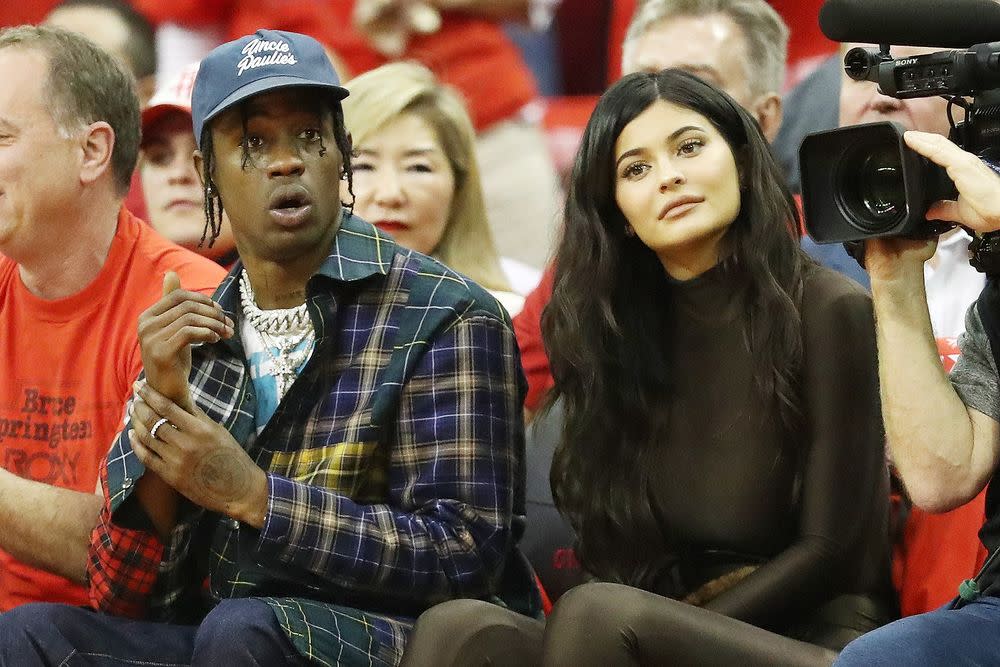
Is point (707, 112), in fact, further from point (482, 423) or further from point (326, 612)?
point (326, 612)

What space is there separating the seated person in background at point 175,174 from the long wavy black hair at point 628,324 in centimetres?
110

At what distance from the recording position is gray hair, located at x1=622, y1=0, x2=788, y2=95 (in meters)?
3.22

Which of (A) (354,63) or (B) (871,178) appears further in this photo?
(A) (354,63)

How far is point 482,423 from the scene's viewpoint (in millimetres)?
2232

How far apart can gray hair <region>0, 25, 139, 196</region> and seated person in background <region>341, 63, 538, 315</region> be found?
0.51 m

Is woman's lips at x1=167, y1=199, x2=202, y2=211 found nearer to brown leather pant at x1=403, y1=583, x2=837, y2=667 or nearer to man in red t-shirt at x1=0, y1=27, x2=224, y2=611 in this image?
man in red t-shirt at x1=0, y1=27, x2=224, y2=611

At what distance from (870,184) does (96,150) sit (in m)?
1.43

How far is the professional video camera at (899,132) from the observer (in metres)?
1.80

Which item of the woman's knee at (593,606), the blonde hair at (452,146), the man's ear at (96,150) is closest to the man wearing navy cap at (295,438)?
the woman's knee at (593,606)

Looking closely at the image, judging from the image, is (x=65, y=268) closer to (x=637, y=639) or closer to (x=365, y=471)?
(x=365, y=471)

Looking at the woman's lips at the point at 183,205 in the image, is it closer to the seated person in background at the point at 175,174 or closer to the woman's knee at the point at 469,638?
the seated person in background at the point at 175,174

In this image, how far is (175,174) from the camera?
330 cm

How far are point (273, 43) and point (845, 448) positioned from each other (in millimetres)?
1029

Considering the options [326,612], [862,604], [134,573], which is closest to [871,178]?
[862,604]
